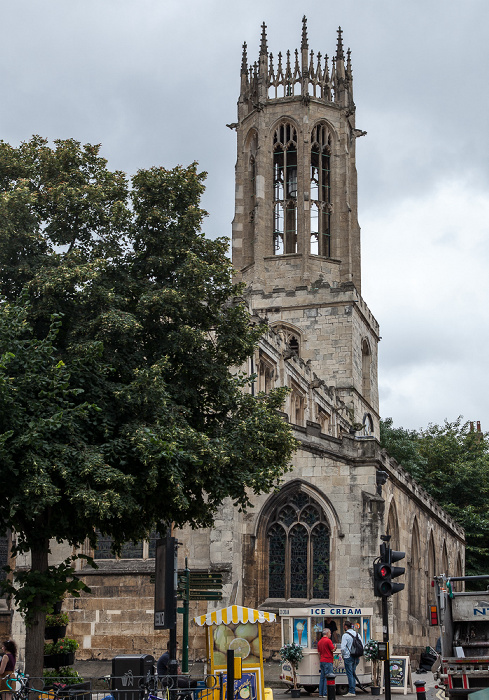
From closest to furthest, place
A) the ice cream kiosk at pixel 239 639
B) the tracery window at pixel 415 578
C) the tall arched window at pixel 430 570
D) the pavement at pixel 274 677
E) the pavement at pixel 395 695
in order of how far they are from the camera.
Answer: the ice cream kiosk at pixel 239 639 < the pavement at pixel 395 695 < the pavement at pixel 274 677 < the tracery window at pixel 415 578 < the tall arched window at pixel 430 570

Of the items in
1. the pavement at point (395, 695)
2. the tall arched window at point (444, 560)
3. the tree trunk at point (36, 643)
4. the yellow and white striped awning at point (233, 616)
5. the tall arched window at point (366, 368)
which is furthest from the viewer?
the tall arched window at point (366, 368)

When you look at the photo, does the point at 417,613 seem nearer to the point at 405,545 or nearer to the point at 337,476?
the point at 405,545

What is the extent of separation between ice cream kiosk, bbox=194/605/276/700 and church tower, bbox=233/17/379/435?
33.1 m

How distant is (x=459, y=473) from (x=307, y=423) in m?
28.0

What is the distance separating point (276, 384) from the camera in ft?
120

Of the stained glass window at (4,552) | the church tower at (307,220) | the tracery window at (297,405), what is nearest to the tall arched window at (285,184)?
the church tower at (307,220)

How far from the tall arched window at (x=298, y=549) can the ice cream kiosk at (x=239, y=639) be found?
850 centimetres

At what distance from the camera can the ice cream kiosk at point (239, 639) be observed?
16.6 m

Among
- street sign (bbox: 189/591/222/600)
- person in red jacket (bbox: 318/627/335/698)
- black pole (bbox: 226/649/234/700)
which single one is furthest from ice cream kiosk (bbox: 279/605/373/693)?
black pole (bbox: 226/649/234/700)

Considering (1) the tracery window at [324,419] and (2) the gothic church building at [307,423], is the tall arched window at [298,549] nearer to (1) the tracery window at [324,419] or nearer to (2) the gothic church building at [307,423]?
(2) the gothic church building at [307,423]

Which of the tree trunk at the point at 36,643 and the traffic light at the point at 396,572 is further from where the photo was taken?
the traffic light at the point at 396,572

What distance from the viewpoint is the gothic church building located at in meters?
24.8

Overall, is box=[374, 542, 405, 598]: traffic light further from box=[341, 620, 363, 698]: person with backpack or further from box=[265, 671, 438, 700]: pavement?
box=[341, 620, 363, 698]: person with backpack

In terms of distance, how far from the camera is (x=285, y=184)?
5697 centimetres
